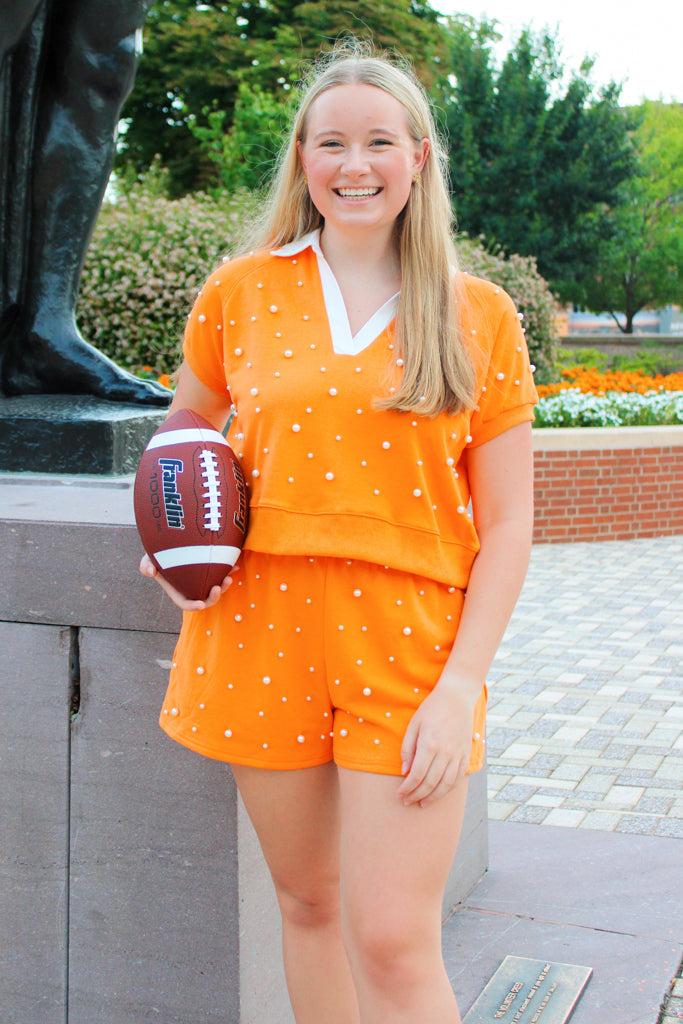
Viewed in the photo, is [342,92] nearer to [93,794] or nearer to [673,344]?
[93,794]

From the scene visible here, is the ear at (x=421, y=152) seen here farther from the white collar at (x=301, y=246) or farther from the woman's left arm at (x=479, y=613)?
the woman's left arm at (x=479, y=613)

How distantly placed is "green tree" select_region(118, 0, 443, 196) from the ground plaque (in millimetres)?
24456

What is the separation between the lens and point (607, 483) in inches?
392

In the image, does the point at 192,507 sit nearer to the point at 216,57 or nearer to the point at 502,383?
the point at 502,383

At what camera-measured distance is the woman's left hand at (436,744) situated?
173cm

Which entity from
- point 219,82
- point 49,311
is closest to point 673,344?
point 219,82

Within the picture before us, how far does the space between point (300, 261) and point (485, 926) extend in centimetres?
217

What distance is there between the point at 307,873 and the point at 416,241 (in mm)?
1172

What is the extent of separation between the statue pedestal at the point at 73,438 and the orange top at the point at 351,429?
4.66ft

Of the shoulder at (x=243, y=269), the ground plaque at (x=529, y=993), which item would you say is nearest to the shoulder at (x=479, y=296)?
the shoulder at (x=243, y=269)

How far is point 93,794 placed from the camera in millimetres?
2514

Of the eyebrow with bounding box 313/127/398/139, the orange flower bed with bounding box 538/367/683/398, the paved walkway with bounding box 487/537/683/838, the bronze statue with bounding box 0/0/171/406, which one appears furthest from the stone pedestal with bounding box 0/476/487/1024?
the orange flower bed with bounding box 538/367/683/398

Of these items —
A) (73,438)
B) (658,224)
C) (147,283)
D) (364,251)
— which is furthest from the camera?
(658,224)

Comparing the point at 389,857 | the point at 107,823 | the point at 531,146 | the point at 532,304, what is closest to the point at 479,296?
the point at 389,857
